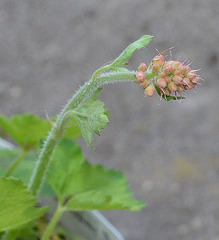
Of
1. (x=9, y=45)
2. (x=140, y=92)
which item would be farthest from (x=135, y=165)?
(x=9, y=45)

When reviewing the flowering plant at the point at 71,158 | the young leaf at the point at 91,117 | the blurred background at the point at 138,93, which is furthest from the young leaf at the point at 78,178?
the blurred background at the point at 138,93

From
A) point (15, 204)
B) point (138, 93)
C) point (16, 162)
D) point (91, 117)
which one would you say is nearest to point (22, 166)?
point (16, 162)

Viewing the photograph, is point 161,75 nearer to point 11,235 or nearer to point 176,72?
point 176,72

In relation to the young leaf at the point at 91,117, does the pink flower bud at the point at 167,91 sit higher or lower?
higher

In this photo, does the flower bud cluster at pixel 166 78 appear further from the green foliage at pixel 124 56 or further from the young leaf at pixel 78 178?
the young leaf at pixel 78 178

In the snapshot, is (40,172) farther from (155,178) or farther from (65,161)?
(155,178)

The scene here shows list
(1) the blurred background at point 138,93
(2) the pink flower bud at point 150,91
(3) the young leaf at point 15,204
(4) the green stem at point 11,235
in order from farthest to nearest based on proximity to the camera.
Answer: (1) the blurred background at point 138,93, (4) the green stem at point 11,235, (3) the young leaf at point 15,204, (2) the pink flower bud at point 150,91

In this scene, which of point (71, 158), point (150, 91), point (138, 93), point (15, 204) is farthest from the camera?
point (138, 93)

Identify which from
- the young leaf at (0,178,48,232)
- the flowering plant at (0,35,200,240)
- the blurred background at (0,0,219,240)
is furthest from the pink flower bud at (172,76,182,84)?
the blurred background at (0,0,219,240)
